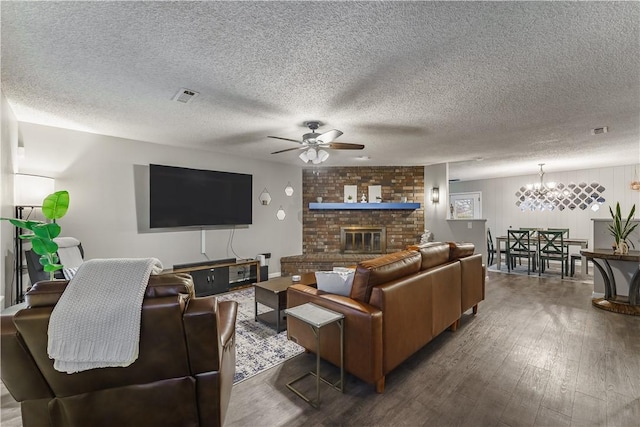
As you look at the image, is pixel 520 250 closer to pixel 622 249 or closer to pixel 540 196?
pixel 622 249

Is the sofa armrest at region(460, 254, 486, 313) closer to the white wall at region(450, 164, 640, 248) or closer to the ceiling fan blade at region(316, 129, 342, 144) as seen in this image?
the ceiling fan blade at region(316, 129, 342, 144)

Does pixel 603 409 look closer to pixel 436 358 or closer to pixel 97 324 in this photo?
pixel 436 358

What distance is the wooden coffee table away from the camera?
3016 millimetres

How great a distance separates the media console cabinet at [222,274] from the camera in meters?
4.28

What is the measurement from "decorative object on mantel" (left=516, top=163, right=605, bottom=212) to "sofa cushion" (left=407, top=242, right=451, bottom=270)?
5.38 metres

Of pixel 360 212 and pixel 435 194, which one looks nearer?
pixel 435 194

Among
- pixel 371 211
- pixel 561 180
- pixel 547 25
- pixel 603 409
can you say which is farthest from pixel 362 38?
pixel 561 180

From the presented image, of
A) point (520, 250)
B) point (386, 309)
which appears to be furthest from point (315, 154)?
point (520, 250)

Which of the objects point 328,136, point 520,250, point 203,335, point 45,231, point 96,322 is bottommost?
point 520,250

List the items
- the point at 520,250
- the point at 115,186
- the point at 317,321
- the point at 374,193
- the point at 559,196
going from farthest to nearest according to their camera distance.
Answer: the point at 559,196, the point at 374,193, the point at 520,250, the point at 115,186, the point at 317,321

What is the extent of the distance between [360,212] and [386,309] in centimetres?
442

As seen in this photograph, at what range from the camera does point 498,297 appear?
4.21 meters

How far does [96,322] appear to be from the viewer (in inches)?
48.9

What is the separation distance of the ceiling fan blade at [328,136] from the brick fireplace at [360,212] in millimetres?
2981
